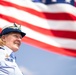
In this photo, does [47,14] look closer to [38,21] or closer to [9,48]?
[38,21]

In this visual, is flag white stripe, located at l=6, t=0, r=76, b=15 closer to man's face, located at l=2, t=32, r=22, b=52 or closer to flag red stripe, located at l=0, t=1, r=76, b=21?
flag red stripe, located at l=0, t=1, r=76, b=21

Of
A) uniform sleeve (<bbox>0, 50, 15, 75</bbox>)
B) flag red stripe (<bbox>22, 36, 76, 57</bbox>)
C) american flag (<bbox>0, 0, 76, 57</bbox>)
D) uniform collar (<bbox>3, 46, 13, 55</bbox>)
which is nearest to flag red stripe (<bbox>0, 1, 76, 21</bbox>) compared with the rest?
american flag (<bbox>0, 0, 76, 57</bbox>)

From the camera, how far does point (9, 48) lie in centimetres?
410

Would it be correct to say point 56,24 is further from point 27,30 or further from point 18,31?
point 18,31

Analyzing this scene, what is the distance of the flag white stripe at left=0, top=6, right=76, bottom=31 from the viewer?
27.7 ft

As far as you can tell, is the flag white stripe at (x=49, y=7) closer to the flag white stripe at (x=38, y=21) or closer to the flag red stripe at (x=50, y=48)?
the flag white stripe at (x=38, y=21)

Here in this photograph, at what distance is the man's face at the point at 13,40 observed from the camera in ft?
13.6

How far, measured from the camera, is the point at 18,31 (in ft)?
14.1

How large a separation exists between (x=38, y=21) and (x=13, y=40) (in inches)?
174

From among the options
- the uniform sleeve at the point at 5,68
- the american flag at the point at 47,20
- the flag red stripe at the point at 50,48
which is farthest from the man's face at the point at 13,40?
the american flag at the point at 47,20

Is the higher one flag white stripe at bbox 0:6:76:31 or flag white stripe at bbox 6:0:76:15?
flag white stripe at bbox 6:0:76:15

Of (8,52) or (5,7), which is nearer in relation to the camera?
(8,52)

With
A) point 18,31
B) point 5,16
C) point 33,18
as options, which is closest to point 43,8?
point 33,18

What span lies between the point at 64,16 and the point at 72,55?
925 millimetres
